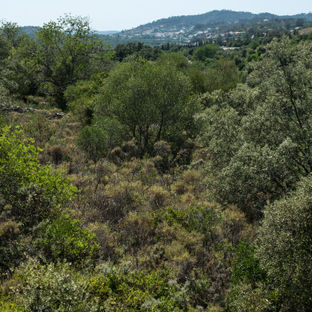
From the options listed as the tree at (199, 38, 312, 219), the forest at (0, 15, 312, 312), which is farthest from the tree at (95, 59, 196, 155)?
→ the tree at (199, 38, 312, 219)

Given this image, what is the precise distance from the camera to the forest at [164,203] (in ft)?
22.9

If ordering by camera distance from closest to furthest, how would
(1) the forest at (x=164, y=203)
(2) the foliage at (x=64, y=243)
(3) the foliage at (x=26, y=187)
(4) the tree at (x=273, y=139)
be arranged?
(1) the forest at (x=164, y=203) < (2) the foliage at (x=64, y=243) < (3) the foliage at (x=26, y=187) < (4) the tree at (x=273, y=139)

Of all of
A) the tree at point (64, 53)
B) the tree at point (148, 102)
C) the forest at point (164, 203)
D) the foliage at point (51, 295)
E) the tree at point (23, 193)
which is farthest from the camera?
the tree at point (64, 53)

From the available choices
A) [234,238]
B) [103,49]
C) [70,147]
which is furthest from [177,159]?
[103,49]

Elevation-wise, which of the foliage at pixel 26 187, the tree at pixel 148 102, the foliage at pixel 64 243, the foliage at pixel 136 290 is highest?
the tree at pixel 148 102

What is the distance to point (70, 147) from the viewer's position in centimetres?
1817

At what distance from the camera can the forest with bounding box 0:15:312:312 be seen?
6.97 m

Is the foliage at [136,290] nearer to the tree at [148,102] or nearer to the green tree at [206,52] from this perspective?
the tree at [148,102]

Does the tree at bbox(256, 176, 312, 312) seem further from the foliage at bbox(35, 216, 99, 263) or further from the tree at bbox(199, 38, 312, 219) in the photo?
the foliage at bbox(35, 216, 99, 263)

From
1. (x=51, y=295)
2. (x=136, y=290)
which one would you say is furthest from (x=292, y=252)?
(x=51, y=295)

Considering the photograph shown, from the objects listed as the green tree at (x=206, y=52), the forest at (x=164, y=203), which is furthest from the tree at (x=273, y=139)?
the green tree at (x=206, y=52)

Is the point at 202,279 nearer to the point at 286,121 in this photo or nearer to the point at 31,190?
the point at 31,190

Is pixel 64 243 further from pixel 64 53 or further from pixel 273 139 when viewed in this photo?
pixel 64 53

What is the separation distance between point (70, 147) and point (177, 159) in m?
7.80
